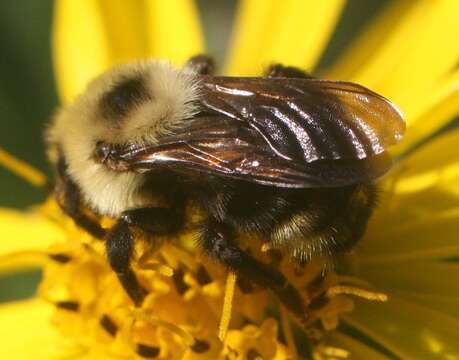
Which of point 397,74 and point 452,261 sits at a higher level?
point 397,74

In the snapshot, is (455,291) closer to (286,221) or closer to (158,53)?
(286,221)

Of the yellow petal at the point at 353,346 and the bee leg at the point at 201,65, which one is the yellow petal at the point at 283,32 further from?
the yellow petal at the point at 353,346

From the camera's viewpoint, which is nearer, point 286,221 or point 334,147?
point 334,147

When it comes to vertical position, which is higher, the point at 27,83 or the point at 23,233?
the point at 27,83

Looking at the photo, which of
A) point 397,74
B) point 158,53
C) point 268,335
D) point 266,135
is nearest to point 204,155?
point 266,135

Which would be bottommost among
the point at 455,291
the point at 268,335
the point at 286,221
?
the point at 268,335

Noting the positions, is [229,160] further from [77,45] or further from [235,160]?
[77,45]

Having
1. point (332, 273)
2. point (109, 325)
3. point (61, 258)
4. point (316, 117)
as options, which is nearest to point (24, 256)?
point (61, 258)
